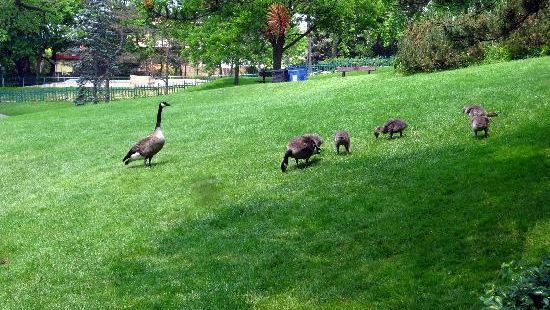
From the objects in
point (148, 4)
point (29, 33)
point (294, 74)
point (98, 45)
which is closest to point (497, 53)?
point (294, 74)

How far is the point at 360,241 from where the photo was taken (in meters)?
9.37

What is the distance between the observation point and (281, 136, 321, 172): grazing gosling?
13844mm

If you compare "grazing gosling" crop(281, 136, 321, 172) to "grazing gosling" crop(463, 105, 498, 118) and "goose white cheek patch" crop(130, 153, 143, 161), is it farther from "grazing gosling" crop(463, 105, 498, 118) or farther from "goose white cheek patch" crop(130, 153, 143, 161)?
"goose white cheek patch" crop(130, 153, 143, 161)

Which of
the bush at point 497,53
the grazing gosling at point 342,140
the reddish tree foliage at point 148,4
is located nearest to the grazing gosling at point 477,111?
the grazing gosling at point 342,140

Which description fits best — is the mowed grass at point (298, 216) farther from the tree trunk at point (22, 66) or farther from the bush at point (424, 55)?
the tree trunk at point (22, 66)

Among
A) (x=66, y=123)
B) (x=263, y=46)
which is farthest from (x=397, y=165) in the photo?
(x=263, y=46)

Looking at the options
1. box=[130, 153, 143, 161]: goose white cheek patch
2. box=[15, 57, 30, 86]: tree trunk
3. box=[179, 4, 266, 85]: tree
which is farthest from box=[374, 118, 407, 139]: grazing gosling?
box=[15, 57, 30, 86]: tree trunk

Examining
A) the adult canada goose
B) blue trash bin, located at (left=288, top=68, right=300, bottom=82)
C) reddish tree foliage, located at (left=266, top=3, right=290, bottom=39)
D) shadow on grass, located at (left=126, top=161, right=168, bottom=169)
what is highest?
reddish tree foliage, located at (left=266, top=3, right=290, bottom=39)

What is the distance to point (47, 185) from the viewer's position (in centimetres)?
1775

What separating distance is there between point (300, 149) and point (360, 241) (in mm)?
4698

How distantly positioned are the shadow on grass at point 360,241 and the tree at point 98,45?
4754 cm

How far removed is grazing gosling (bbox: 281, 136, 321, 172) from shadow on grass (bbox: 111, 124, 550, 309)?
107cm

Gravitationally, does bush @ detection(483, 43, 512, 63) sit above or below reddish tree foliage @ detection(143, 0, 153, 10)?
below

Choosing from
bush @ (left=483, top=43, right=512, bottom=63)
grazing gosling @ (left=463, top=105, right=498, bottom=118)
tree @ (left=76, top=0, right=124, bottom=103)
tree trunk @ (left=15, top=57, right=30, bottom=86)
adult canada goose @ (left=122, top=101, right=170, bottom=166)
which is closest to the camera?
grazing gosling @ (left=463, top=105, right=498, bottom=118)
